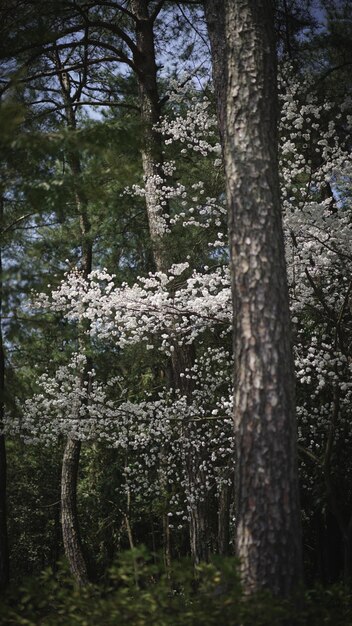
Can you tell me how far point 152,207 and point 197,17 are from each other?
2.81 m

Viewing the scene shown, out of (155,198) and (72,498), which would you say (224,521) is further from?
(155,198)

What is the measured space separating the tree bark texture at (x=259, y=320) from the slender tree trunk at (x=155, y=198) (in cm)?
235

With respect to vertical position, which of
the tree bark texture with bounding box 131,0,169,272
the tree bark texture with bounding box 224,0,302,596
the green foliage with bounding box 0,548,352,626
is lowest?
the green foliage with bounding box 0,548,352,626

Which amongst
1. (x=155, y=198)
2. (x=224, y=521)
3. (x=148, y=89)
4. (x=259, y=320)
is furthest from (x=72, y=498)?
(x=259, y=320)

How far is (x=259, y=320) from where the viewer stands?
11.9ft

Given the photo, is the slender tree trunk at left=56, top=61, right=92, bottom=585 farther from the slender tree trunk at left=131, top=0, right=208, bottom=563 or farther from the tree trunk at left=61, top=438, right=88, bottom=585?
the slender tree trunk at left=131, top=0, right=208, bottom=563

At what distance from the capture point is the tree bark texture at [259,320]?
338 cm

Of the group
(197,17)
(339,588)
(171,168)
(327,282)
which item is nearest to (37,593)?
(339,588)

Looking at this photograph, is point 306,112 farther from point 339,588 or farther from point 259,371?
point 339,588

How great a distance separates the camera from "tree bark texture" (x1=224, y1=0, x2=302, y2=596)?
11.1 ft

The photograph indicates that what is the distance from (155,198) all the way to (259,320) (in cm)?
371

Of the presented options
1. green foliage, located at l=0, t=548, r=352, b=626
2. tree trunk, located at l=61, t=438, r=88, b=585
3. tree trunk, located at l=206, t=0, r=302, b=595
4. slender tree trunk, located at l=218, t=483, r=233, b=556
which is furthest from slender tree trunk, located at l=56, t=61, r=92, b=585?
green foliage, located at l=0, t=548, r=352, b=626

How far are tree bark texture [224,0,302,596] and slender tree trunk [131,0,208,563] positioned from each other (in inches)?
92.4

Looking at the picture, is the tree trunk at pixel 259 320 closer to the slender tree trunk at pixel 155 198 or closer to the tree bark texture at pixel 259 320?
the tree bark texture at pixel 259 320
